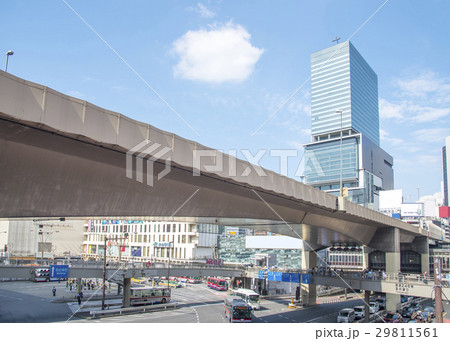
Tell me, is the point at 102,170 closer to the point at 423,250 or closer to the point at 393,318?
the point at 393,318

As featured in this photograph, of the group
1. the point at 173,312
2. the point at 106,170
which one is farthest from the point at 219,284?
the point at 106,170

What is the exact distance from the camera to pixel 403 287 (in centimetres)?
3478

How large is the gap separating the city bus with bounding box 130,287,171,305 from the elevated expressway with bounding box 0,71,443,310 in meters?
20.4

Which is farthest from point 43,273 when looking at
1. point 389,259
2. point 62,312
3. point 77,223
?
point 389,259

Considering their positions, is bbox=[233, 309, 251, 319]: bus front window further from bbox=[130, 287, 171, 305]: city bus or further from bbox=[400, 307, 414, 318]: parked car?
bbox=[400, 307, 414, 318]: parked car

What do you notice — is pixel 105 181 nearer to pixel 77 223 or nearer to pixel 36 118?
pixel 36 118

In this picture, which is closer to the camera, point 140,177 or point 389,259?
point 140,177

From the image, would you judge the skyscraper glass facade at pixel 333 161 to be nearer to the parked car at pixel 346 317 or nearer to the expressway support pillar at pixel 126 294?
the parked car at pixel 346 317

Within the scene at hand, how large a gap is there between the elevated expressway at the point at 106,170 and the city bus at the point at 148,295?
2040 centimetres

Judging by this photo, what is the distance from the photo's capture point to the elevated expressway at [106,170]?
1361 centimetres

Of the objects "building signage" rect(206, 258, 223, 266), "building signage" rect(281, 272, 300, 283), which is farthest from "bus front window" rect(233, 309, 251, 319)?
"building signage" rect(206, 258, 223, 266)

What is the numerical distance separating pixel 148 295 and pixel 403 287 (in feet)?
92.1

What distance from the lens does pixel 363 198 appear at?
598ft

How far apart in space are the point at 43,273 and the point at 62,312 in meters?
36.1
